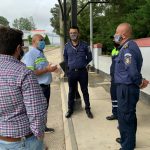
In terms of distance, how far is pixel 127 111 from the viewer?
196 inches

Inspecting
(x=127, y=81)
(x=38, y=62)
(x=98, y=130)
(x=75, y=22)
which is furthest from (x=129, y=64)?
(x=75, y=22)

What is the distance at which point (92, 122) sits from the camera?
7.41 meters

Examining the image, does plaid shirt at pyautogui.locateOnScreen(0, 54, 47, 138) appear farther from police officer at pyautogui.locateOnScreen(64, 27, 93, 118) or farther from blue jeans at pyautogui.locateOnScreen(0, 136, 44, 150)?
police officer at pyautogui.locateOnScreen(64, 27, 93, 118)

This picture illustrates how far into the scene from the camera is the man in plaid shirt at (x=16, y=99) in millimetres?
2943

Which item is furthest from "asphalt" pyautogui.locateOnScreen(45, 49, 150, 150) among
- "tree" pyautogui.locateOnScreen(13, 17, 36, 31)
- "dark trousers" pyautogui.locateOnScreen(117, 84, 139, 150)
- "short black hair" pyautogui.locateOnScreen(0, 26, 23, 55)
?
"tree" pyautogui.locateOnScreen(13, 17, 36, 31)

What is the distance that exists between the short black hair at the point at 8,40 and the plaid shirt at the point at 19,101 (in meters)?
0.05

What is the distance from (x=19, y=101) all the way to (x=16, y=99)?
3 cm

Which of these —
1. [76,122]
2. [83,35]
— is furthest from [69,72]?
[83,35]

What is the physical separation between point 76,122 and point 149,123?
137 cm

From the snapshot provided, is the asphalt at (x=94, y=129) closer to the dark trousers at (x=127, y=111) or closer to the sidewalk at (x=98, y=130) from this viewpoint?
the sidewalk at (x=98, y=130)

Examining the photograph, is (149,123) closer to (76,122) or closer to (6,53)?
(76,122)

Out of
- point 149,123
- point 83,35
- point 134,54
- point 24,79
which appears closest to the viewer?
point 24,79

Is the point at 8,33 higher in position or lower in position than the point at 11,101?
higher

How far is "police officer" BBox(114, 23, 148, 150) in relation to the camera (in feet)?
15.8
